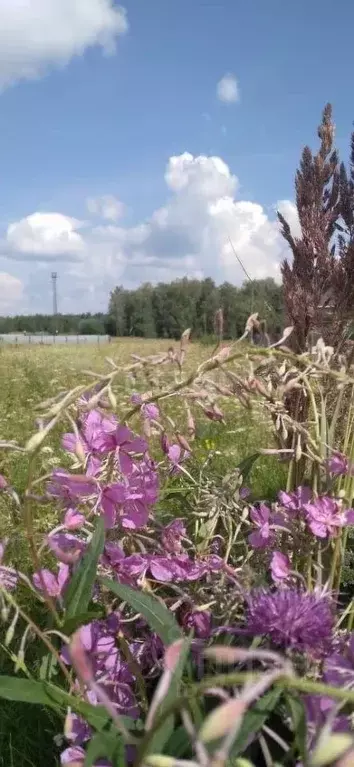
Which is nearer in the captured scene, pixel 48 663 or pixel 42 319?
pixel 48 663

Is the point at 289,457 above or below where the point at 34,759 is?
above

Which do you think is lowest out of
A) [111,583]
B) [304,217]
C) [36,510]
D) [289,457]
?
[36,510]

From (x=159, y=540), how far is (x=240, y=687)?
428 millimetres

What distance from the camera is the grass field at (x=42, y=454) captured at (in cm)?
151

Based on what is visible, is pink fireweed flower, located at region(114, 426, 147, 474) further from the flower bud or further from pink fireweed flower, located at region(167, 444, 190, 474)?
the flower bud

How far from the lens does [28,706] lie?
5.32 ft

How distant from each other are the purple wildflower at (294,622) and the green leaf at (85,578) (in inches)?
11.1

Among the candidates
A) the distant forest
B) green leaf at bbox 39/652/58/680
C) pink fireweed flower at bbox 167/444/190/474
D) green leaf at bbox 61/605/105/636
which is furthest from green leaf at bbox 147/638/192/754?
the distant forest

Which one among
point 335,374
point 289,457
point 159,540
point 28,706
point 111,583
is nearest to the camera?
point 335,374

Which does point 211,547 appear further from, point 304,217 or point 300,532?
point 304,217

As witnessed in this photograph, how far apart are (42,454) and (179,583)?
236 centimetres

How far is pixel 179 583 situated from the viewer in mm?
1324

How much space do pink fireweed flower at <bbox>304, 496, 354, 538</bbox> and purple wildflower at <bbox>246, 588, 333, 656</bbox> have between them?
253 millimetres

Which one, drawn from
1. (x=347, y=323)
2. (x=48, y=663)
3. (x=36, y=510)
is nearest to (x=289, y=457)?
(x=48, y=663)
